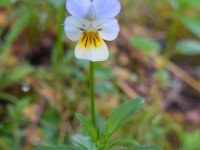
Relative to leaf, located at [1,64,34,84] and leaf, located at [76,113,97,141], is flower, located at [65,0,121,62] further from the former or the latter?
leaf, located at [1,64,34,84]

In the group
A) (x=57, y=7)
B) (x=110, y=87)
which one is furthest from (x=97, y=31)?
(x=110, y=87)

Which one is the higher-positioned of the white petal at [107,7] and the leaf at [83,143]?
the white petal at [107,7]

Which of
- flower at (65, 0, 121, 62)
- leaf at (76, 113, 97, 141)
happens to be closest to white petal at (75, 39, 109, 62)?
flower at (65, 0, 121, 62)

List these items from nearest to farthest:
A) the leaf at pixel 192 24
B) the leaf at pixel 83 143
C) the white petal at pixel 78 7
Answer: the white petal at pixel 78 7
the leaf at pixel 83 143
the leaf at pixel 192 24

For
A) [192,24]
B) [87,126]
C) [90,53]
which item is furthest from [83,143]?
[192,24]

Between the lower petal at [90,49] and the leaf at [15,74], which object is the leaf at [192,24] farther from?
the lower petal at [90,49]

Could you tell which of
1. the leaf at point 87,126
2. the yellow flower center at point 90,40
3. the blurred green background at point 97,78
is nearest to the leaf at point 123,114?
the leaf at point 87,126
